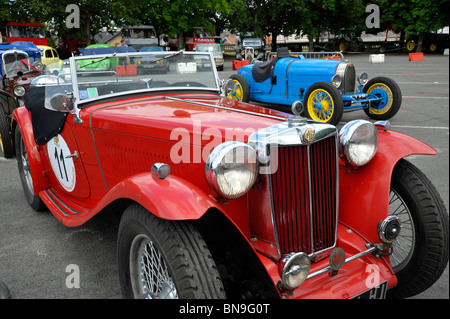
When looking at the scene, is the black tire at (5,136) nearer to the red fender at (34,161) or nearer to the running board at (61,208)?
the red fender at (34,161)

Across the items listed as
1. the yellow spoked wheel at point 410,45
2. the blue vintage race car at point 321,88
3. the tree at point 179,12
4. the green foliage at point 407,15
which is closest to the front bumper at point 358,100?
the blue vintage race car at point 321,88

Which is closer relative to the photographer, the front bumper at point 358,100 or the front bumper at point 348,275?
the front bumper at point 348,275

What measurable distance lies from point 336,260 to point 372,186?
55 cm

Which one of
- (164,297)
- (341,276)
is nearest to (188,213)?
(164,297)

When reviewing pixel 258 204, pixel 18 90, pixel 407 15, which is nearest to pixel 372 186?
pixel 258 204

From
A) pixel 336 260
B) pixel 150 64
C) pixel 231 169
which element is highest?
pixel 150 64

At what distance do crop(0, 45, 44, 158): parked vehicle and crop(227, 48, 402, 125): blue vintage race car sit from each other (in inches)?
147

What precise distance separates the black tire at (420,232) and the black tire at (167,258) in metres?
1.20

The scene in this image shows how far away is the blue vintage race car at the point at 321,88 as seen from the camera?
698 cm

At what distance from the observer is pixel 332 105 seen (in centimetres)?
679

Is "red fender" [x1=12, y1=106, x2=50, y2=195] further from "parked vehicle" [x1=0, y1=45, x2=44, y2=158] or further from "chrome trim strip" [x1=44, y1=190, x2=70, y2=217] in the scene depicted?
"parked vehicle" [x1=0, y1=45, x2=44, y2=158]

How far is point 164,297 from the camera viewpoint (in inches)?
70.1

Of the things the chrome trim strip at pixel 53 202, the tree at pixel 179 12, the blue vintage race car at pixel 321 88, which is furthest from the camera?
the tree at pixel 179 12

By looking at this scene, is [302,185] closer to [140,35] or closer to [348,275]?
[348,275]
